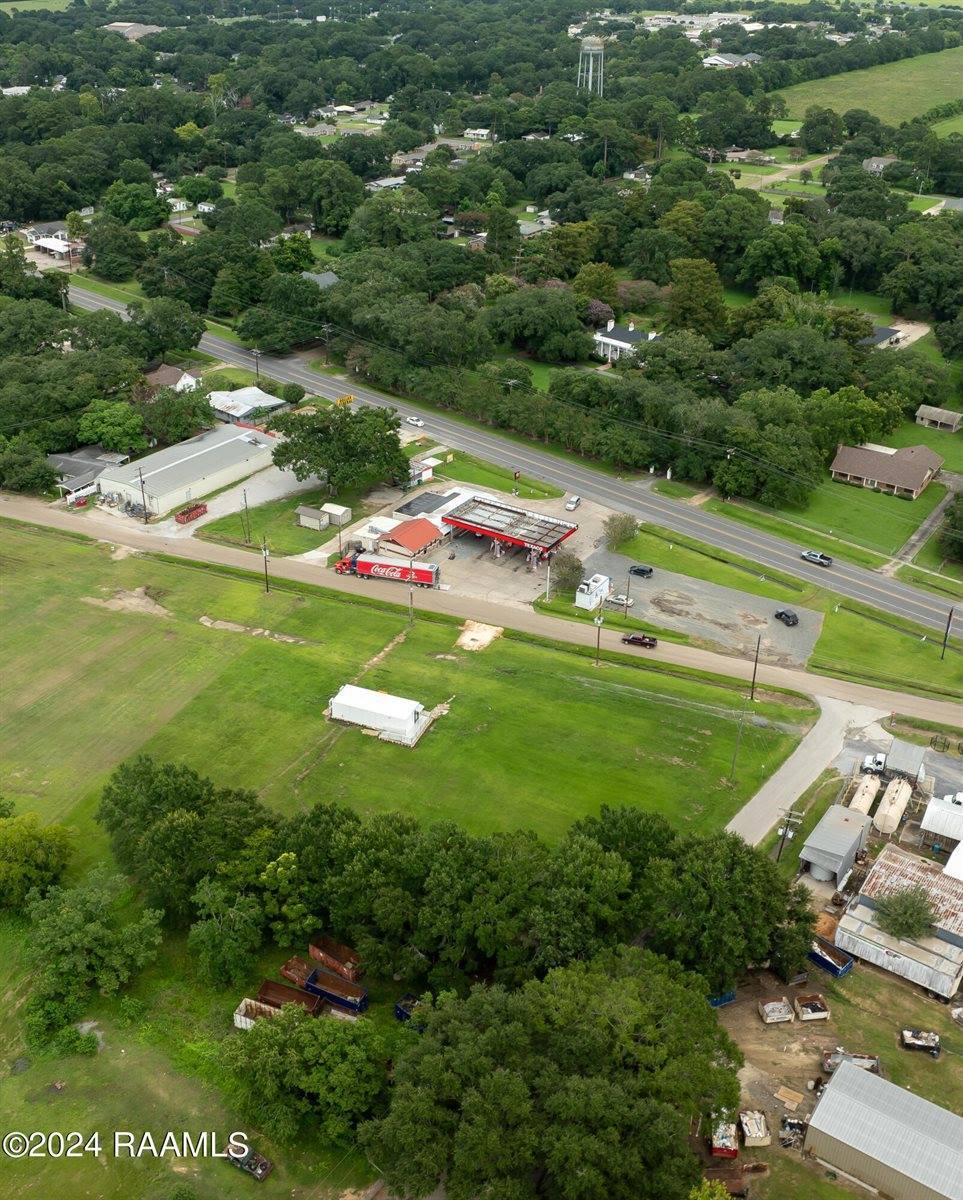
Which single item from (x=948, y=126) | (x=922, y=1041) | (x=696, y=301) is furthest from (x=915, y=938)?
(x=948, y=126)

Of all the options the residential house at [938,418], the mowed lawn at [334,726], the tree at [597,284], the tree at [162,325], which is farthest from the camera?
the tree at [597,284]

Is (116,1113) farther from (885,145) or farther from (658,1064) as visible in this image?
(885,145)

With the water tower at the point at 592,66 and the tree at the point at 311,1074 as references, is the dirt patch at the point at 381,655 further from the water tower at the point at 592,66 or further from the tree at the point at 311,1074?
the water tower at the point at 592,66

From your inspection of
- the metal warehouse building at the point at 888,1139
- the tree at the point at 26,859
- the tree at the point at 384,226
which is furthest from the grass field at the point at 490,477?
the tree at the point at 384,226

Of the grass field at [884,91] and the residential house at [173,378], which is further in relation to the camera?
the grass field at [884,91]

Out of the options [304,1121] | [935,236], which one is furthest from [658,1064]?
[935,236]
